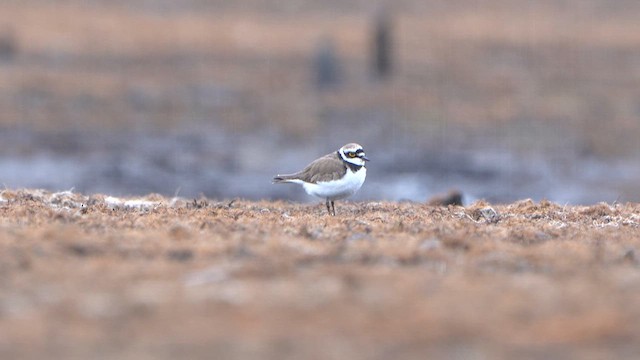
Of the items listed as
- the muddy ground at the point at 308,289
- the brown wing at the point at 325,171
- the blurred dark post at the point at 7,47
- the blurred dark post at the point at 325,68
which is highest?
the blurred dark post at the point at 7,47

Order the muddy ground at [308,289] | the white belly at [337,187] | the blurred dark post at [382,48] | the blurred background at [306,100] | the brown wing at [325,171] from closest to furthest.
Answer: the muddy ground at [308,289]
the white belly at [337,187]
the brown wing at [325,171]
the blurred background at [306,100]
the blurred dark post at [382,48]

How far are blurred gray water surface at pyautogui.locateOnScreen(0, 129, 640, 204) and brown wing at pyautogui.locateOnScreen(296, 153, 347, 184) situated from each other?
59.4 ft

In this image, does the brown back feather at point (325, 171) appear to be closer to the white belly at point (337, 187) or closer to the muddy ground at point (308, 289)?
the white belly at point (337, 187)

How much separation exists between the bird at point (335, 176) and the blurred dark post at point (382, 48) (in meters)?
30.8

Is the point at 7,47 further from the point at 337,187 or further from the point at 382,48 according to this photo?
the point at 337,187

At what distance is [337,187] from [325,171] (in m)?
0.34

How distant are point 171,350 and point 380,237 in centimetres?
482

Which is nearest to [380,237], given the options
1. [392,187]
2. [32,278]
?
[32,278]

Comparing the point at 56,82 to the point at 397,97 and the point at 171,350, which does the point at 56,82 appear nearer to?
the point at 397,97

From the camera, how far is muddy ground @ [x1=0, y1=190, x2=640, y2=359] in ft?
29.6

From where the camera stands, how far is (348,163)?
16.7 metres

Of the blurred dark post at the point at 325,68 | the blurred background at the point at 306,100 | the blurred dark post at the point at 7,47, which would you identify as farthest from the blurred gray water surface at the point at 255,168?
the blurred dark post at the point at 7,47

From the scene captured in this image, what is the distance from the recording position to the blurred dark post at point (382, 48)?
47.5 m

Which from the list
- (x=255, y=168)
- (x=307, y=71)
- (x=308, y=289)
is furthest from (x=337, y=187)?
(x=307, y=71)
